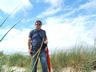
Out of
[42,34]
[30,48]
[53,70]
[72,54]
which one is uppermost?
[42,34]

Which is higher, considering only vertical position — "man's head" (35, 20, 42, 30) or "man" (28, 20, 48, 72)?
"man's head" (35, 20, 42, 30)

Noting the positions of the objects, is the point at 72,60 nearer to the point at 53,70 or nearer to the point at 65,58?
the point at 65,58

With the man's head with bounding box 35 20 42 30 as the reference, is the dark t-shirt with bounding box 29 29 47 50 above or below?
below

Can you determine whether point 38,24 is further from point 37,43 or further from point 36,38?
point 37,43

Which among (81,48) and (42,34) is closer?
(42,34)

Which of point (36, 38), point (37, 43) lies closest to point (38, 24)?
point (36, 38)

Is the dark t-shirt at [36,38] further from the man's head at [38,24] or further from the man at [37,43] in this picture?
the man's head at [38,24]

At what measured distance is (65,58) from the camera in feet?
22.2

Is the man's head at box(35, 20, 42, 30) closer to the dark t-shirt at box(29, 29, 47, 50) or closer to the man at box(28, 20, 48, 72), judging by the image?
the man at box(28, 20, 48, 72)

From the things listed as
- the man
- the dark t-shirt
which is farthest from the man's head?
the dark t-shirt

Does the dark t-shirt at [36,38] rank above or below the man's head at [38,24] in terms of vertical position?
below

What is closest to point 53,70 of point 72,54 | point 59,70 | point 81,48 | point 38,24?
point 59,70

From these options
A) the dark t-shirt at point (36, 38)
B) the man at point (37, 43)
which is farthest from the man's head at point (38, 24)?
the dark t-shirt at point (36, 38)

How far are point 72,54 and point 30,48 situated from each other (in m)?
2.92
